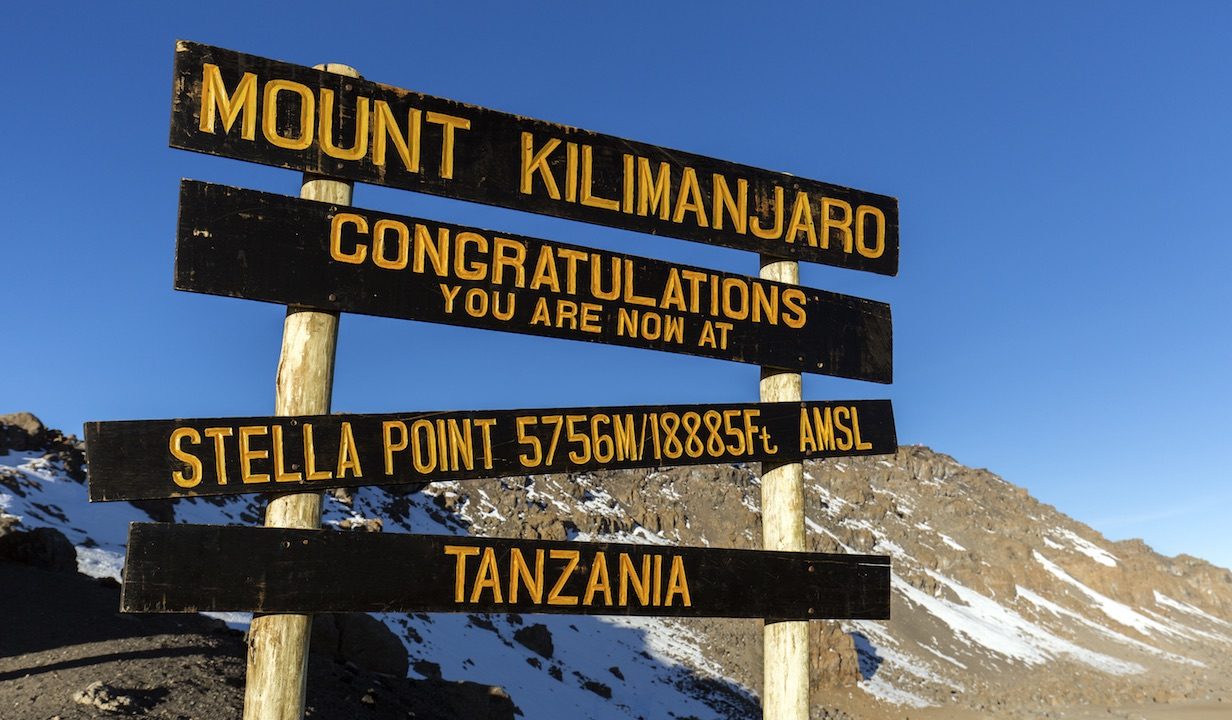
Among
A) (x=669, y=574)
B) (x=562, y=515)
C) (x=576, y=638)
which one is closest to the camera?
(x=669, y=574)

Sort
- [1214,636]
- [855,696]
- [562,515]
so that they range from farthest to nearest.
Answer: [1214,636], [562,515], [855,696]

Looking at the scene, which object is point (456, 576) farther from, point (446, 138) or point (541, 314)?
point (446, 138)

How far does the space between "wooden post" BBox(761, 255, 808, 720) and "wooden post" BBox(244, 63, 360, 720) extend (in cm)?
304

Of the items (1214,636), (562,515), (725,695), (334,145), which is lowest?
(1214,636)

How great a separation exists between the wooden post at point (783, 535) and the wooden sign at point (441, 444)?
202 millimetres

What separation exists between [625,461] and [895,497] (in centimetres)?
11651

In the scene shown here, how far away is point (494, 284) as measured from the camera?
18.9 ft

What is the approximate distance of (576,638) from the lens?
143 ft

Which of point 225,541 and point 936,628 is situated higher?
point 225,541


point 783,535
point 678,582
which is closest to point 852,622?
point 783,535

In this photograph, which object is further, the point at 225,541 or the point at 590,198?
the point at 590,198

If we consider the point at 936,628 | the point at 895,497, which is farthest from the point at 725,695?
the point at 895,497

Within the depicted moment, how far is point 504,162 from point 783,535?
3.22 metres

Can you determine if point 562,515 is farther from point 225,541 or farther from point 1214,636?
point 1214,636
